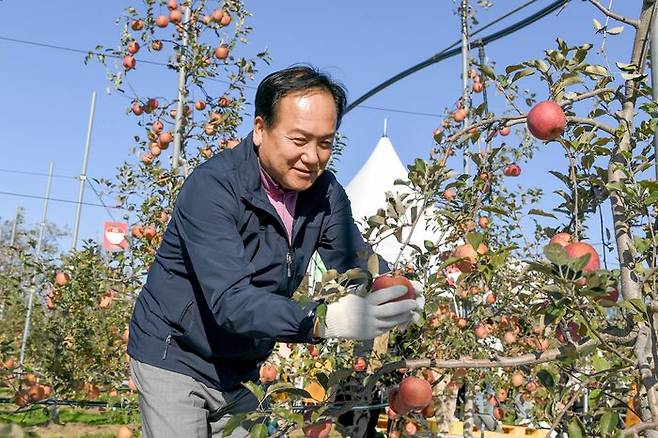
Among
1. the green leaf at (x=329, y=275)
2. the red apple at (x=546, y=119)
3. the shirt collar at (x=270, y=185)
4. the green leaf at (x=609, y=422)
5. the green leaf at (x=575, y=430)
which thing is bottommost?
the green leaf at (x=575, y=430)

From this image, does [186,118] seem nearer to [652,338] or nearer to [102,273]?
[102,273]

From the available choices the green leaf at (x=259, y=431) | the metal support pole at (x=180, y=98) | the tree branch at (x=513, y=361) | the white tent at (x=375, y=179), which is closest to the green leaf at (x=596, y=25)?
the tree branch at (x=513, y=361)

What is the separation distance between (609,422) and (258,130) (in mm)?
1071

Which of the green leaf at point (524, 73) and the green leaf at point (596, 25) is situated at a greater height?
the green leaf at point (596, 25)

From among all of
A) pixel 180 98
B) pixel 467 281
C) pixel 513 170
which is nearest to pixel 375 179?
pixel 513 170

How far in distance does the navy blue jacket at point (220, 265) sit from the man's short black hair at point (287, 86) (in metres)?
0.12

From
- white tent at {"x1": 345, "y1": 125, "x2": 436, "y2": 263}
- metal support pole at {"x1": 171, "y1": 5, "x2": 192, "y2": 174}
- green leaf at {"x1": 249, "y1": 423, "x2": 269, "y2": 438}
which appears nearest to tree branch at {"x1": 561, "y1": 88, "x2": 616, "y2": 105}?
green leaf at {"x1": 249, "y1": 423, "x2": 269, "y2": 438}

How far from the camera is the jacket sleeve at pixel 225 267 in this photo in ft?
4.93

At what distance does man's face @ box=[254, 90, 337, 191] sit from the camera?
1.80m

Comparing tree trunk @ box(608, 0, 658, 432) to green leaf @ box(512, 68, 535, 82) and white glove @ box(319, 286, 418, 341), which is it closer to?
green leaf @ box(512, 68, 535, 82)

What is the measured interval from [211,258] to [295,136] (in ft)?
1.22

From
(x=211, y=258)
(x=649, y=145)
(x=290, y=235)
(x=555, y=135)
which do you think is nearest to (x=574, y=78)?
(x=555, y=135)

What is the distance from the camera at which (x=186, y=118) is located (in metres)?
4.51

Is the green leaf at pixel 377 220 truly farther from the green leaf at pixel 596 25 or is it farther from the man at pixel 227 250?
the green leaf at pixel 596 25
